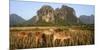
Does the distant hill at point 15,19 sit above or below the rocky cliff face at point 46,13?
below

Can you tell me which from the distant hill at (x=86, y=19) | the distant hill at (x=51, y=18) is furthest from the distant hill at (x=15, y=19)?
the distant hill at (x=86, y=19)

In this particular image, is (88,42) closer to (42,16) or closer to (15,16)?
(42,16)

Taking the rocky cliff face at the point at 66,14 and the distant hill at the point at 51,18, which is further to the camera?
the rocky cliff face at the point at 66,14

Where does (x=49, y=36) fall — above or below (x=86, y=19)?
below

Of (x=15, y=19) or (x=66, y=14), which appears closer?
(x=15, y=19)

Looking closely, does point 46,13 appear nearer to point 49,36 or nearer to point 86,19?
point 49,36

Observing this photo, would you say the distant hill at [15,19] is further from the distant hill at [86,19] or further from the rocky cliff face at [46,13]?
the distant hill at [86,19]

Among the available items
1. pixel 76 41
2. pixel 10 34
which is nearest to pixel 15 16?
pixel 10 34

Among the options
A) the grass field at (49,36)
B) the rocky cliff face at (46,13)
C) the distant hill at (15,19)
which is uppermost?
the rocky cliff face at (46,13)

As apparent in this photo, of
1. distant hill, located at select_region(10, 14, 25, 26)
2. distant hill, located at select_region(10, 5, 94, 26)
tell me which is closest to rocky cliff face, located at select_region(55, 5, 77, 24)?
distant hill, located at select_region(10, 5, 94, 26)

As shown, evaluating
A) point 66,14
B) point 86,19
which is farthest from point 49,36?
point 86,19
